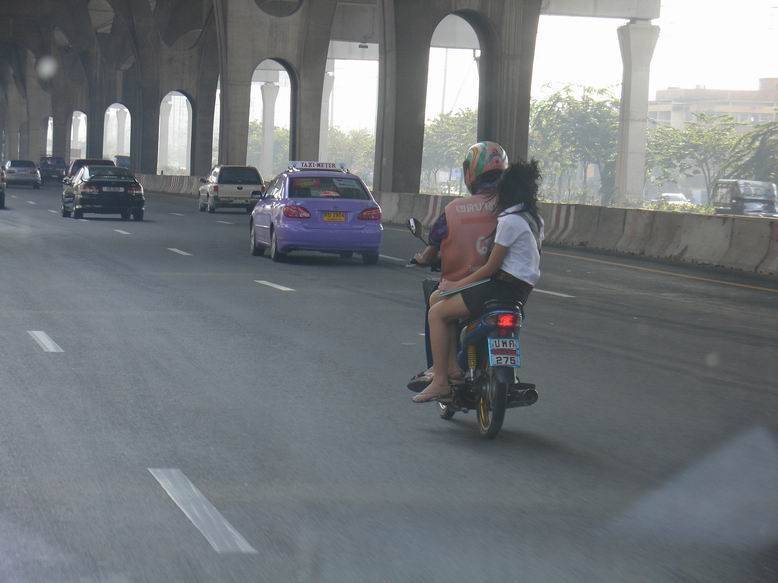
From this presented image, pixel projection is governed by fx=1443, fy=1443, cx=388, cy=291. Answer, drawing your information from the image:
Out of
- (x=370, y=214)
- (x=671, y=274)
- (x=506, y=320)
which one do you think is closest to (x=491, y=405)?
(x=506, y=320)

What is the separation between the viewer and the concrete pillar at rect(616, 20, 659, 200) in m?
67.7

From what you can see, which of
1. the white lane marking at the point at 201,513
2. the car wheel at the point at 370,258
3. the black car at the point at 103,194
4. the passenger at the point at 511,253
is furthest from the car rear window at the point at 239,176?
the white lane marking at the point at 201,513

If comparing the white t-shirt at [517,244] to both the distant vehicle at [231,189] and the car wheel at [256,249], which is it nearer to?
the car wheel at [256,249]

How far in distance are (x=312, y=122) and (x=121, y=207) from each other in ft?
90.6

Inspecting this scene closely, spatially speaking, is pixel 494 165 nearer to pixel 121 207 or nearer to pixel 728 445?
pixel 728 445

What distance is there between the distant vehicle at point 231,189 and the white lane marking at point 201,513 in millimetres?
40629

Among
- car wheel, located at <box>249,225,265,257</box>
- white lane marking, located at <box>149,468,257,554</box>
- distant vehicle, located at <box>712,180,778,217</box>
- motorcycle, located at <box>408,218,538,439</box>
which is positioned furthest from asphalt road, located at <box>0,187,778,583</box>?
distant vehicle, located at <box>712,180,778,217</box>

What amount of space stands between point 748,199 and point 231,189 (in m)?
22.2

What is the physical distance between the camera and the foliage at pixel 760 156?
95.5m

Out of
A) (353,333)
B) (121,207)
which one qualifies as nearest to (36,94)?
(121,207)

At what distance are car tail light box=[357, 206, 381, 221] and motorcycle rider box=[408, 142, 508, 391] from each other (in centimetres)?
1472

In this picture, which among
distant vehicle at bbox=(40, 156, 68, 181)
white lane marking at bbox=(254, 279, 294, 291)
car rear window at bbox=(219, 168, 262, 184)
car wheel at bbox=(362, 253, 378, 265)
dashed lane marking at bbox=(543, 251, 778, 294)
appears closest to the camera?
white lane marking at bbox=(254, 279, 294, 291)

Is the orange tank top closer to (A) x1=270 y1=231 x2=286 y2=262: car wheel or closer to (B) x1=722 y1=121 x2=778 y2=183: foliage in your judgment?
(A) x1=270 y1=231 x2=286 y2=262: car wheel

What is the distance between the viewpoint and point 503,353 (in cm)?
827
